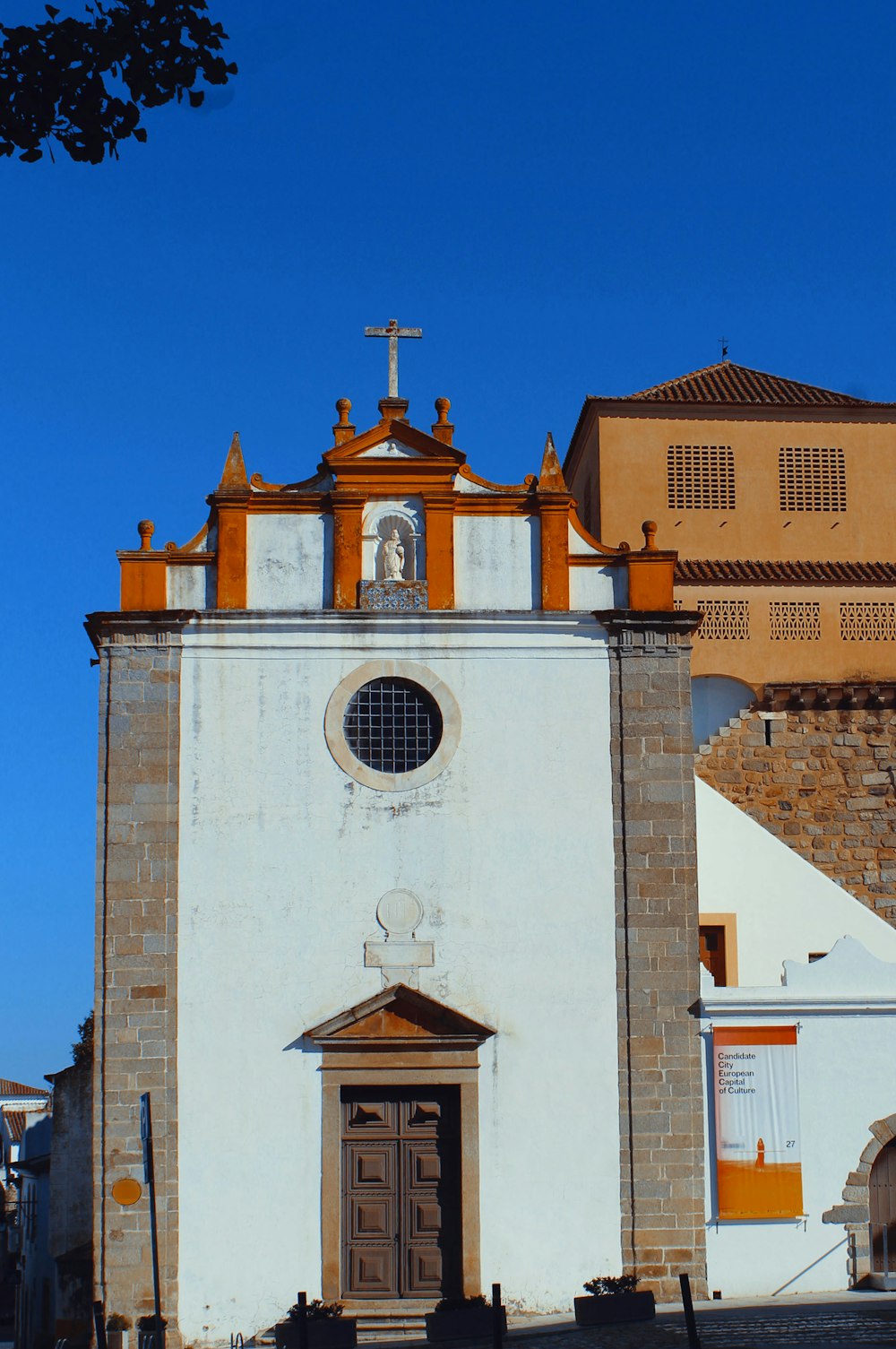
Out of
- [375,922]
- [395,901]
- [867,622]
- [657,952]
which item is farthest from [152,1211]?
[867,622]

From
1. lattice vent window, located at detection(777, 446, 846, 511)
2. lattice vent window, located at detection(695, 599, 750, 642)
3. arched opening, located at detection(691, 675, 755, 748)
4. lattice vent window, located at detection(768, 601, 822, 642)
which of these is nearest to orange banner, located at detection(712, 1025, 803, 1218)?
arched opening, located at detection(691, 675, 755, 748)

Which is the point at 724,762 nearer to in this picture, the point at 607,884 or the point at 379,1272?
the point at 607,884

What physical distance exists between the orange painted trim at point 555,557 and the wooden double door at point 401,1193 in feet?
17.2

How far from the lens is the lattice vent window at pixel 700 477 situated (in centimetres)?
2975

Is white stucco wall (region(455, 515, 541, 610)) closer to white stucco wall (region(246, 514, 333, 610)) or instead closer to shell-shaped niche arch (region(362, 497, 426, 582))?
shell-shaped niche arch (region(362, 497, 426, 582))

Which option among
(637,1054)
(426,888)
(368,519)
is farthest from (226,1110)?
(368,519)

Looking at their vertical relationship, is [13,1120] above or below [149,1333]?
below

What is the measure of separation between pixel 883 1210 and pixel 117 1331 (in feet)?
25.3

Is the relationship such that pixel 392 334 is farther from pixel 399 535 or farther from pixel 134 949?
pixel 134 949

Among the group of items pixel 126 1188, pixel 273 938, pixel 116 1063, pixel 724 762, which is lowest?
pixel 126 1188

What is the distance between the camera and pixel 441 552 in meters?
19.2

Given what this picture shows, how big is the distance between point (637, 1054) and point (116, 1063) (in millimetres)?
5255

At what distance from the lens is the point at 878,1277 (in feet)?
58.2

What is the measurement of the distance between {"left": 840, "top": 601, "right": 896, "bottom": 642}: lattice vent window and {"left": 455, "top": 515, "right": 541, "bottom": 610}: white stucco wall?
1109 centimetres
